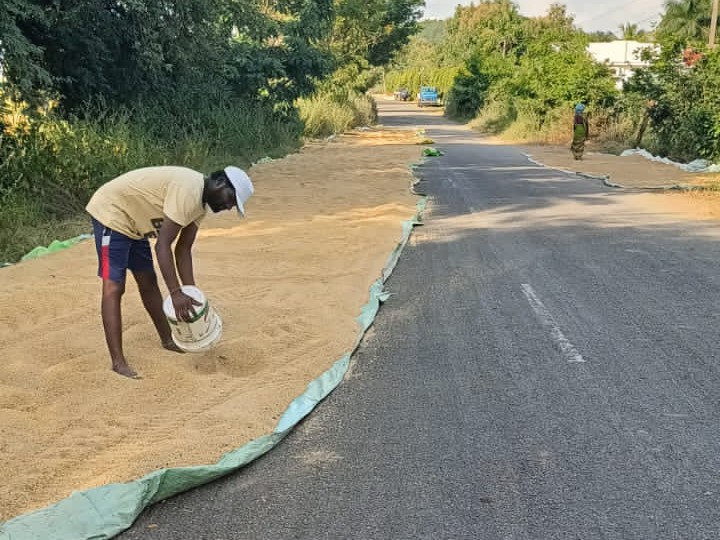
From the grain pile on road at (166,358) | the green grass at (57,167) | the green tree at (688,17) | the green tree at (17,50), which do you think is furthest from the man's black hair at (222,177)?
the green tree at (688,17)

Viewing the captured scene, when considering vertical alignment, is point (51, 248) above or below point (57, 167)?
below

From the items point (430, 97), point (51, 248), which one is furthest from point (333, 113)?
point (430, 97)

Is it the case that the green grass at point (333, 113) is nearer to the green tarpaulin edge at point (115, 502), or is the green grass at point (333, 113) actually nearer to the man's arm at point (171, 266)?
the man's arm at point (171, 266)

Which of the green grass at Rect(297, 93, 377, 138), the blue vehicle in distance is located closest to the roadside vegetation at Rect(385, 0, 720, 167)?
the green grass at Rect(297, 93, 377, 138)

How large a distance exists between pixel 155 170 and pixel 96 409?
162 cm

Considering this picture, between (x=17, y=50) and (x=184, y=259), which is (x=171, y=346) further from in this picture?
(x=17, y=50)

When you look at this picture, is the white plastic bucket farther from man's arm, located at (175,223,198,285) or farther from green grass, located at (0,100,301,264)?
green grass, located at (0,100,301,264)

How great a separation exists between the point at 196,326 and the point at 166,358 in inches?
19.4

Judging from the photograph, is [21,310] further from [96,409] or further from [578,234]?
[578,234]

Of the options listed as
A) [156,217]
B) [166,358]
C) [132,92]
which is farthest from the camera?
[132,92]

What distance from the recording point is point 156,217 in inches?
195

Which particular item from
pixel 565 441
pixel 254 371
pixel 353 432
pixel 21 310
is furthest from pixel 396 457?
pixel 21 310

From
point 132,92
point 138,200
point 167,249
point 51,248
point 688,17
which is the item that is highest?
point 688,17

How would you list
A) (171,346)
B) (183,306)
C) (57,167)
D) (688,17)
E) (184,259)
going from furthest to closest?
(688,17) → (57,167) → (171,346) → (184,259) → (183,306)
